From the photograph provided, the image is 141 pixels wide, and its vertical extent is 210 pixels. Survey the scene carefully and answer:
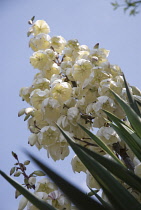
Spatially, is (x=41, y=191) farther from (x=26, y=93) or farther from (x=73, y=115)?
(x=26, y=93)

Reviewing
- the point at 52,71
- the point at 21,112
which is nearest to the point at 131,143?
the point at 21,112

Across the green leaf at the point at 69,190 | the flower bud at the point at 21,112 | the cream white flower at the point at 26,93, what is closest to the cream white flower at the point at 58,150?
the flower bud at the point at 21,112

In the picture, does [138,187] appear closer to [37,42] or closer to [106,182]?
[106,182]

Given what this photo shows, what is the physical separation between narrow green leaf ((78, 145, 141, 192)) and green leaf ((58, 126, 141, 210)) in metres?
0.05

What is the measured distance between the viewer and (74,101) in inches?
53.4

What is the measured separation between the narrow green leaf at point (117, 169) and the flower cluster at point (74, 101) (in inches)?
11.5

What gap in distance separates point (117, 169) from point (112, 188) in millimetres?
106

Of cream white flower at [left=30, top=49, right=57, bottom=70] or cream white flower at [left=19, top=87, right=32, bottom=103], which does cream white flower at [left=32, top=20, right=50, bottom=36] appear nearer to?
cream white flower at [left=30, top=49, right=57, bottom=70]

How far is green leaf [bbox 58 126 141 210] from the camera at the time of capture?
666mm

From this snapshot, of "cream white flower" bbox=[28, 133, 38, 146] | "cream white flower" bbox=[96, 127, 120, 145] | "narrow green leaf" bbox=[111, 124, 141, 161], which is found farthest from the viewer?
"cream white flower" bbox=[28, 133, 38, 146]

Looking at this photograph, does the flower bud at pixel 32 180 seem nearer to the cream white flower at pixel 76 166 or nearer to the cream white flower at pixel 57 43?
the cream white flower at pixel 76 166

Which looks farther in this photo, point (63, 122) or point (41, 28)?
point (41, 28)

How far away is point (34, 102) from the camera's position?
1356mm

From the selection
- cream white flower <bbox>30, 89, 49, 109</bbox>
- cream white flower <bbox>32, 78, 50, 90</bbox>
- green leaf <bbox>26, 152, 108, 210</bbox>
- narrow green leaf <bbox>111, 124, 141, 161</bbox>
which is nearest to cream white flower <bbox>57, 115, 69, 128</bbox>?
cream white flower <bbox>30, 89, 49, 109</bbox>
